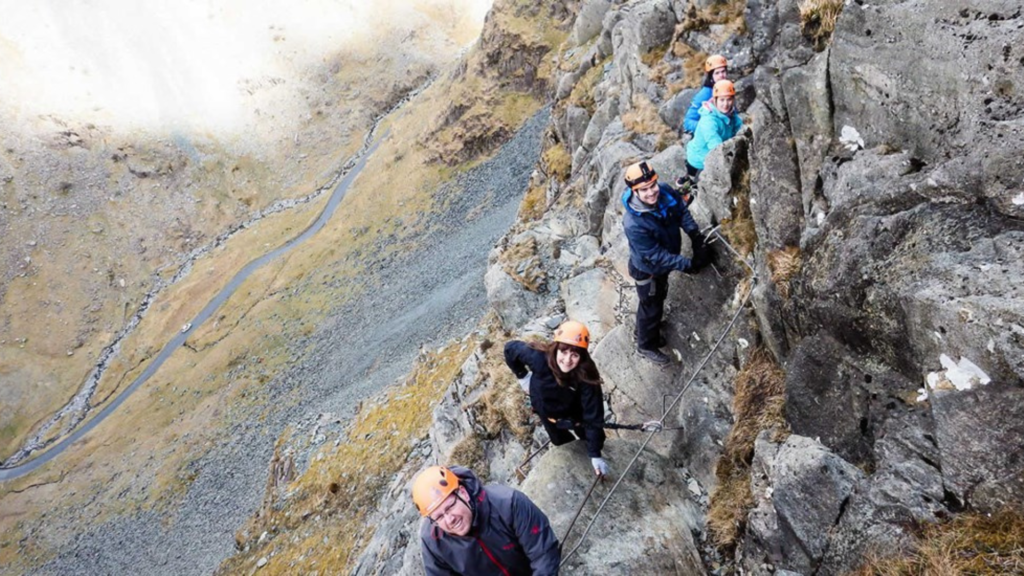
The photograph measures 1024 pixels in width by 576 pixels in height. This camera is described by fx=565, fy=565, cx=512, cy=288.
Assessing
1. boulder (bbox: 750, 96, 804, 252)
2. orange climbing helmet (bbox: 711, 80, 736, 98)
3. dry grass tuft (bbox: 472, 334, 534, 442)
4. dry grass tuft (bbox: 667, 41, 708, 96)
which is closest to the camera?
boulder (bbox: 750, 96, 804, 252)

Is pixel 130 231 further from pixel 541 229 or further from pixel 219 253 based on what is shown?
pixel 541 229

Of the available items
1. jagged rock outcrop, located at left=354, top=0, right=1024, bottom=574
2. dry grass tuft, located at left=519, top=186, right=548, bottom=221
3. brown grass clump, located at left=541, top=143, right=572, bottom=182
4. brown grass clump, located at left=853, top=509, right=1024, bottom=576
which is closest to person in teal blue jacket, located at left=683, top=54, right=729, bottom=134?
jagged rock outcrop, located at left=354, top=0, right=1024, bottom=574

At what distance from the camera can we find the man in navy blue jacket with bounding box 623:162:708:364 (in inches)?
374

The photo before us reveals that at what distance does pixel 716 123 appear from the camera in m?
12.3

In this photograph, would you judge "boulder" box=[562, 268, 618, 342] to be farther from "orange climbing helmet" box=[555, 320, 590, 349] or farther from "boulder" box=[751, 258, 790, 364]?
"orange climbing helmet" box=[555, 320, 590, 349]

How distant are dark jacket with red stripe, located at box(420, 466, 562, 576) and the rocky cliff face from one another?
208 centimetres

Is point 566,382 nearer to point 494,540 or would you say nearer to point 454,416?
point 494,540

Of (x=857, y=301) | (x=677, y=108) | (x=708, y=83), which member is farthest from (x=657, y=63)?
(x=857, y=301)

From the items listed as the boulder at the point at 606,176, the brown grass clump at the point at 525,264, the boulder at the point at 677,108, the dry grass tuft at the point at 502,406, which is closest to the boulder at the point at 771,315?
the dry grass tuft at the point at 502,406

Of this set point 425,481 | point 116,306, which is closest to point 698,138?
point 425,481

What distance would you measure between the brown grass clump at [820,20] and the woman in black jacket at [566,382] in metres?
5.62

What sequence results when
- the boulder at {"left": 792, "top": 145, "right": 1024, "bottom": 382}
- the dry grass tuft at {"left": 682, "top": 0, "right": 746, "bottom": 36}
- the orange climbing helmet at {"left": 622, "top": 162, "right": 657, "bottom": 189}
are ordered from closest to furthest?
the boulder at {"left": 792, "top": 145, "right": 1024, "bottom": 382} < the orange climbing helmet at {"left": 622, "top": 162, "right": 657, "bottom": 189} < the dry grass tuft at {"left": 682, "top": 0, "right": 746, "bottom": 36}

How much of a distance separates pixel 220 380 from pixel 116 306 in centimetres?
6042

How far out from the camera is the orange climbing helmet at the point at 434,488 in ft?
21.1
